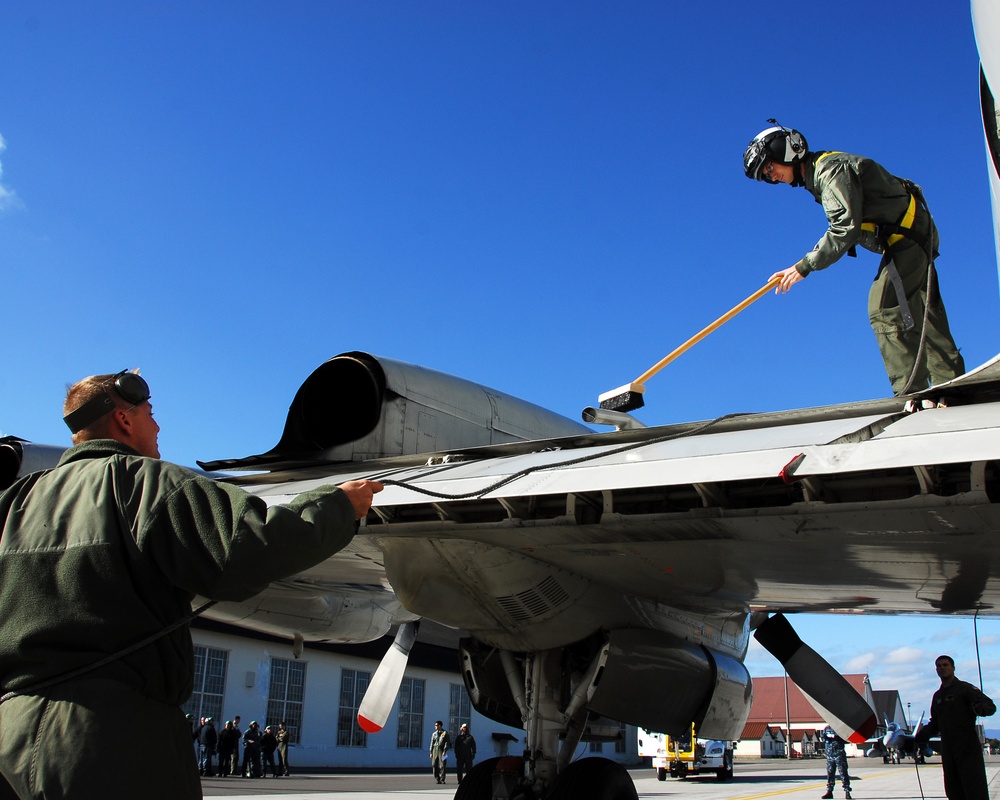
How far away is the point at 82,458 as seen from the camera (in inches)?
82.5

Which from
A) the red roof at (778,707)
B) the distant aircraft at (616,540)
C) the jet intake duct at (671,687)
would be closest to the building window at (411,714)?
the distant aircraft at (616,540)

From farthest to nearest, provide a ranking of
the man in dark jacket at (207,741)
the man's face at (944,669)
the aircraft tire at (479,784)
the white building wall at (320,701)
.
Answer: the white building wall at (320,701), the man in dark jacket at (207,741), the man's face at (944,669), the aircraft tire at (479,784)

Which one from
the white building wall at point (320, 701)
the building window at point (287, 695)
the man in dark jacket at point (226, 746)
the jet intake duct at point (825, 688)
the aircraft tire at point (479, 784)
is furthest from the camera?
the building window at point (287, 695)

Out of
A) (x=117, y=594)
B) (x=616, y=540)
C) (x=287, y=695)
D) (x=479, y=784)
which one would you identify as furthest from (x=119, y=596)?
(x=287, y=695)

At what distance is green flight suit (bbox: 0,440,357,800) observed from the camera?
1.70 meters

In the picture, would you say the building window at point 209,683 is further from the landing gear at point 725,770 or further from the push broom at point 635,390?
the push broom at point 635,390

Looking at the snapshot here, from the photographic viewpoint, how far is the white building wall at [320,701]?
2092 centimetres

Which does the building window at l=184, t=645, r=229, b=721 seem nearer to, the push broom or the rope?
the push broom

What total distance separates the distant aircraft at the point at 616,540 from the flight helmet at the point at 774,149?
1102 mm

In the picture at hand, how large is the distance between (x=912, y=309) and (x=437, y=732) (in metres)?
17.9

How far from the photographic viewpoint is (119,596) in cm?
183

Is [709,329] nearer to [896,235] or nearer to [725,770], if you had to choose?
[896,235]

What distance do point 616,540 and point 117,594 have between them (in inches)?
103

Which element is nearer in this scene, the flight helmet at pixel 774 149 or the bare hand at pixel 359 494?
the bare hand at pixel 359 494
